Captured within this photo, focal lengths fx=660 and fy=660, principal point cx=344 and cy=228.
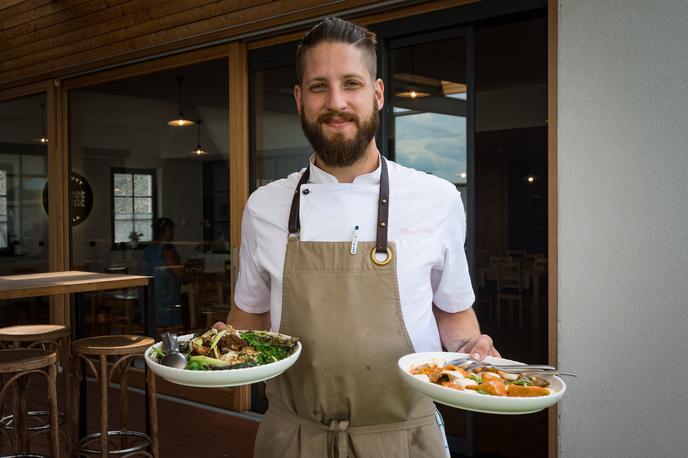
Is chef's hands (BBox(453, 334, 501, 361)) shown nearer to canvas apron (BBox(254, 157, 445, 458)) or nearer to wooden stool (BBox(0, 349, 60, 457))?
canvas apron (BBox(254, 157, 445, 458))

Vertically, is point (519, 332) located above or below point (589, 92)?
below

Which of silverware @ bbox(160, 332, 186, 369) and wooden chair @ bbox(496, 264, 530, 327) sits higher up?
silverware @ bbox(160, 332, 186, 369)

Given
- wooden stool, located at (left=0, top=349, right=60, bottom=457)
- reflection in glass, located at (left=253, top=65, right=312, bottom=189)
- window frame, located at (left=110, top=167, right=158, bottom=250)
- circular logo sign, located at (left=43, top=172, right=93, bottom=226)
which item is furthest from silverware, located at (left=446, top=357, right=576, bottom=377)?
circular logo sign, located at (left=43, top=172, right=93, bottom=226)

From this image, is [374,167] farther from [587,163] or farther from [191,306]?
[191,306]

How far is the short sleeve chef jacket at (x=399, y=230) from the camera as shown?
1.53 meters

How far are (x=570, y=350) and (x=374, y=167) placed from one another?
6.40 ft

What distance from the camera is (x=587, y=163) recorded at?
3.07 metres

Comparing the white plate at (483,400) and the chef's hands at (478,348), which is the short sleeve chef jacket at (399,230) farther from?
the white plate at (483,400)

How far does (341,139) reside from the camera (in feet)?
4.82

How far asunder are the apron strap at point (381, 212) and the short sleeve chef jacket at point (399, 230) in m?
0.01

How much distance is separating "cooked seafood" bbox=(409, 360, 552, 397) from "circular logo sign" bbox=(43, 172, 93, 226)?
5213mm

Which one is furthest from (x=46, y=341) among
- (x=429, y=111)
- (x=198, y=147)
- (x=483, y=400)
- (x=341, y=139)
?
(x=483, y=400)

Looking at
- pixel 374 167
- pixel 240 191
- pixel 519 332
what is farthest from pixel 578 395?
pixel 519 332

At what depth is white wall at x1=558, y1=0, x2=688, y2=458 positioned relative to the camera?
2.84 meters
